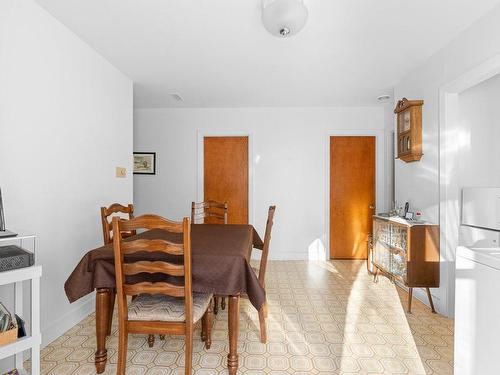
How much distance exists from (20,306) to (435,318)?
3219mm

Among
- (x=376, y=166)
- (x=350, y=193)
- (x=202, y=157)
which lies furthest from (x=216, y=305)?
(x=376, y=166)

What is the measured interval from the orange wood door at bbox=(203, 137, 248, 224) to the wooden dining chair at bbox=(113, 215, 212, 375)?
304 centimetres

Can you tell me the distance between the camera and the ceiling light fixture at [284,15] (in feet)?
6.07

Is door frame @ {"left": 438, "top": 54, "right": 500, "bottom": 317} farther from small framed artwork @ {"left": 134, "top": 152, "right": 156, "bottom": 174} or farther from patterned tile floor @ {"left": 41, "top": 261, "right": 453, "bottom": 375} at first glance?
small framed artwork @ {"left": 134, "top": 152, "right": 156, "bottom": 174}

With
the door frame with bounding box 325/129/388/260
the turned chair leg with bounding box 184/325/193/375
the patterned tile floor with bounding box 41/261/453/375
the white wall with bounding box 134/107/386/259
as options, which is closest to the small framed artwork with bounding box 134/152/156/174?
the white wall with bounding box 134/107/386/259

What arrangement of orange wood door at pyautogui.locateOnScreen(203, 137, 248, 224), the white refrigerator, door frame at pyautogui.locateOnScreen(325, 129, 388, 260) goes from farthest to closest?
1. orange wood door at pyautogui.locateOnScreen(203, 137, 248, 224)
2. door frame at pyautogui.locateOnScreen(325, 129, 388, 260)
3. the white refrigerator

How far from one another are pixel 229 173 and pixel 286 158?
989mm

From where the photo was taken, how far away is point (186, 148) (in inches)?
187

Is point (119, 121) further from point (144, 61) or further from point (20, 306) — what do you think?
point (20, 306)

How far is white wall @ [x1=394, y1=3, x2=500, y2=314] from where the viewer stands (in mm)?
2232

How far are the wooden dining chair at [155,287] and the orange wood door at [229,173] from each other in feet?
9.98

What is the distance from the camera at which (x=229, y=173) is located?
15.5 feet

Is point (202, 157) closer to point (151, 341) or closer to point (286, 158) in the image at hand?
point (286, 158)

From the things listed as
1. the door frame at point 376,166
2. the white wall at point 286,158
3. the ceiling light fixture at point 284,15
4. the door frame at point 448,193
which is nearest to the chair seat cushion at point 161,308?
the ceiling light fixture at point 284,15
